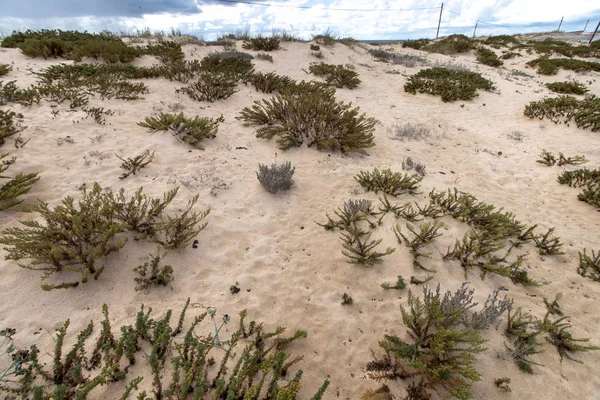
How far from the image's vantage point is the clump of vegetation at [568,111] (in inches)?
340

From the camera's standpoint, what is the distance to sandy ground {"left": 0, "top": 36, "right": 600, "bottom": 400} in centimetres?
280

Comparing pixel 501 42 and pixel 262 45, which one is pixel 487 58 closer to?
pixel 501 42

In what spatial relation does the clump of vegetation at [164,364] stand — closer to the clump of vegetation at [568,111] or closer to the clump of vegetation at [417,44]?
the clump of vegetation at [568,111]

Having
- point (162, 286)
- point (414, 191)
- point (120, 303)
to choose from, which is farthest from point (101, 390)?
point (414, 191)

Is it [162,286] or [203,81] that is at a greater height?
[203,81]

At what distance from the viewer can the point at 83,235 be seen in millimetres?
3312

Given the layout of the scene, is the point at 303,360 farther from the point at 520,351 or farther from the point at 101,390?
the point at 520,351

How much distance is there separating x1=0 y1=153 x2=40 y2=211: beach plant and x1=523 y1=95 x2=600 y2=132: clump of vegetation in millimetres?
13271

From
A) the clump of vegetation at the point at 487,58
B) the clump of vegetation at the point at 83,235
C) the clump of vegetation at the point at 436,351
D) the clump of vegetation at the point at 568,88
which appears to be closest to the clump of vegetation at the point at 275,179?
the clump of vegetation at the point at 83,235

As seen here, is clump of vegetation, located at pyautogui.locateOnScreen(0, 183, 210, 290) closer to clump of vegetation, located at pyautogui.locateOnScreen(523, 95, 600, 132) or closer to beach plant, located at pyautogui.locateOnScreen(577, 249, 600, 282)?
beach plant, located at pyautogui.locateOnScreen(577, 249, 600, 282)

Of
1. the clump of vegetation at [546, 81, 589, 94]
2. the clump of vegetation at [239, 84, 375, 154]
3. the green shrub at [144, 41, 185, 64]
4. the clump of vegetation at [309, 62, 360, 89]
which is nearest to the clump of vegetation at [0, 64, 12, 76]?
the green shrub at [144, 41, 185, 64]

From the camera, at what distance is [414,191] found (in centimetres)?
529

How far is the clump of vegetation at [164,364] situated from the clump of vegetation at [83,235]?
78 centimetres

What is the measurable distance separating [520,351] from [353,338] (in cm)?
161
